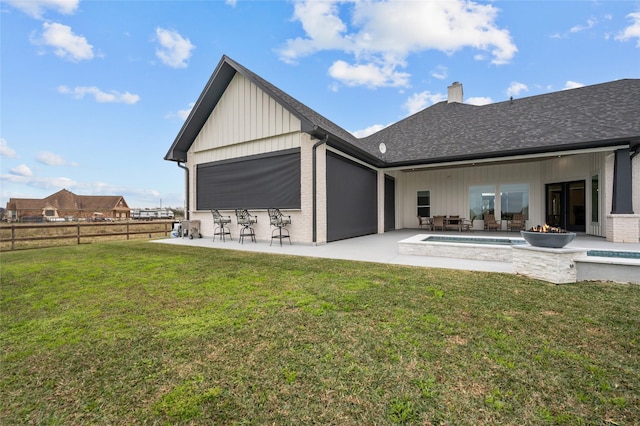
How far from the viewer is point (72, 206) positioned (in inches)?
2055

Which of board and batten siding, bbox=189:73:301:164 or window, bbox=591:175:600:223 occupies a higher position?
board and batten siding, bbox=189:73:301:164

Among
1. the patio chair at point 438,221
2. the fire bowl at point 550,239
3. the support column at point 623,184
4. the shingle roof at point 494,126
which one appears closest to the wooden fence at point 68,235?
the shingle roof at point 494,126

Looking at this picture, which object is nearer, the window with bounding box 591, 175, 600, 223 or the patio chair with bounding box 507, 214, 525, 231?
the window with bounding box 591, 175, 600, 223

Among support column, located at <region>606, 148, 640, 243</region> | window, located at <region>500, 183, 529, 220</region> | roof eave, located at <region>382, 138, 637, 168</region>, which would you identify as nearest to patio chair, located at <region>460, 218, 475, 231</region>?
window, located at <region>500, 183, 529, 220</region>

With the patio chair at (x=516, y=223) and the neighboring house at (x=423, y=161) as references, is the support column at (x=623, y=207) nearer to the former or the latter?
the neighboring house at (x=423, y=161)

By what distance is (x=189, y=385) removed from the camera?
1.79m

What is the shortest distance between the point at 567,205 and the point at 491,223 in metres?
2.82

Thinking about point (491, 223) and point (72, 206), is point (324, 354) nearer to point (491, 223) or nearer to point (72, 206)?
point (491, 223)

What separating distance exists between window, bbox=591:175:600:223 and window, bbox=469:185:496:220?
140 inches

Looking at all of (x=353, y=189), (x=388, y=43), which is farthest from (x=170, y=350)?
(x=388, y=43)

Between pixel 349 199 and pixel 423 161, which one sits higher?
pixel 423 161

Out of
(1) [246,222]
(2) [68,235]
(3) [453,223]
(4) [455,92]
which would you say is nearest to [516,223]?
(3) [453,223]

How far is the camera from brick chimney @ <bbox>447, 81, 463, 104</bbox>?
15.7 metres

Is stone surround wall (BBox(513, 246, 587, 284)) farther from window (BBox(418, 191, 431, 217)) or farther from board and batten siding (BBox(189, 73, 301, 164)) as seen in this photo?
window (BBox(418, 191, 431, 217))
